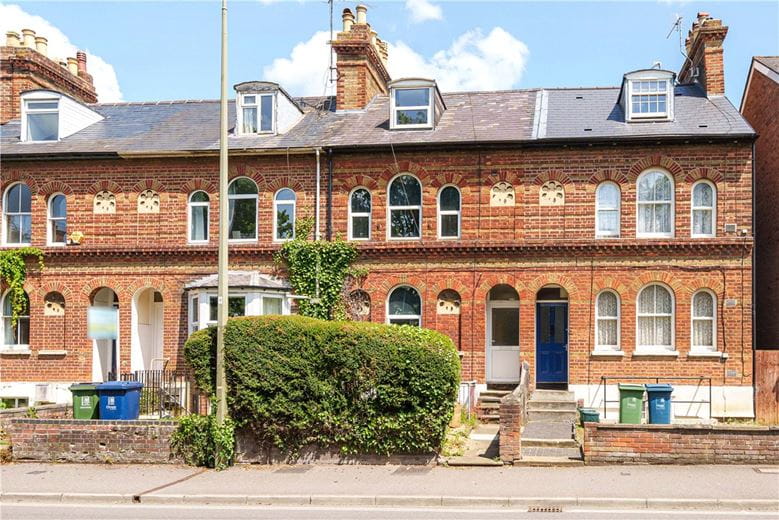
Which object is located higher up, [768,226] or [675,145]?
[675,145]

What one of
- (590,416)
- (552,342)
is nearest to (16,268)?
(552,342)

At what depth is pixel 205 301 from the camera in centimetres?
2345

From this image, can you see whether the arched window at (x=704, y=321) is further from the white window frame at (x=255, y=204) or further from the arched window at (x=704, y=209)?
the white window frame at (x=255, y=204)

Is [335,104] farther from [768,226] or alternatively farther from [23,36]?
[768,226]

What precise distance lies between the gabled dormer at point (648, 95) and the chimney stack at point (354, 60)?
7803mm

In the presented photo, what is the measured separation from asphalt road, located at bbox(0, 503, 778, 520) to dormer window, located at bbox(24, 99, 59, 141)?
621 inches

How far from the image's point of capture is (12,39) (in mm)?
27781

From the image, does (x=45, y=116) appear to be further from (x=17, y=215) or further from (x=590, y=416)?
(x=590, y=416)

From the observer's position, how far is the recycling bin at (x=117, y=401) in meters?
17.0

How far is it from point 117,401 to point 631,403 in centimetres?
1049

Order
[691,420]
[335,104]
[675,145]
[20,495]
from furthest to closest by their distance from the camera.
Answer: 1. [335,104]
2. [675,145]
3. [691,420]
4. [20,495]

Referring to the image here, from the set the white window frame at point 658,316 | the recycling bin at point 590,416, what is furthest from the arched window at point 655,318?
the recycling bin at point 590,416

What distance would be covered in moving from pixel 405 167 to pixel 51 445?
1198cm

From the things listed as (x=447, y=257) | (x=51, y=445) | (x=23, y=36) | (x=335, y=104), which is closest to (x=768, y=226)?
(x=447, y=257)
